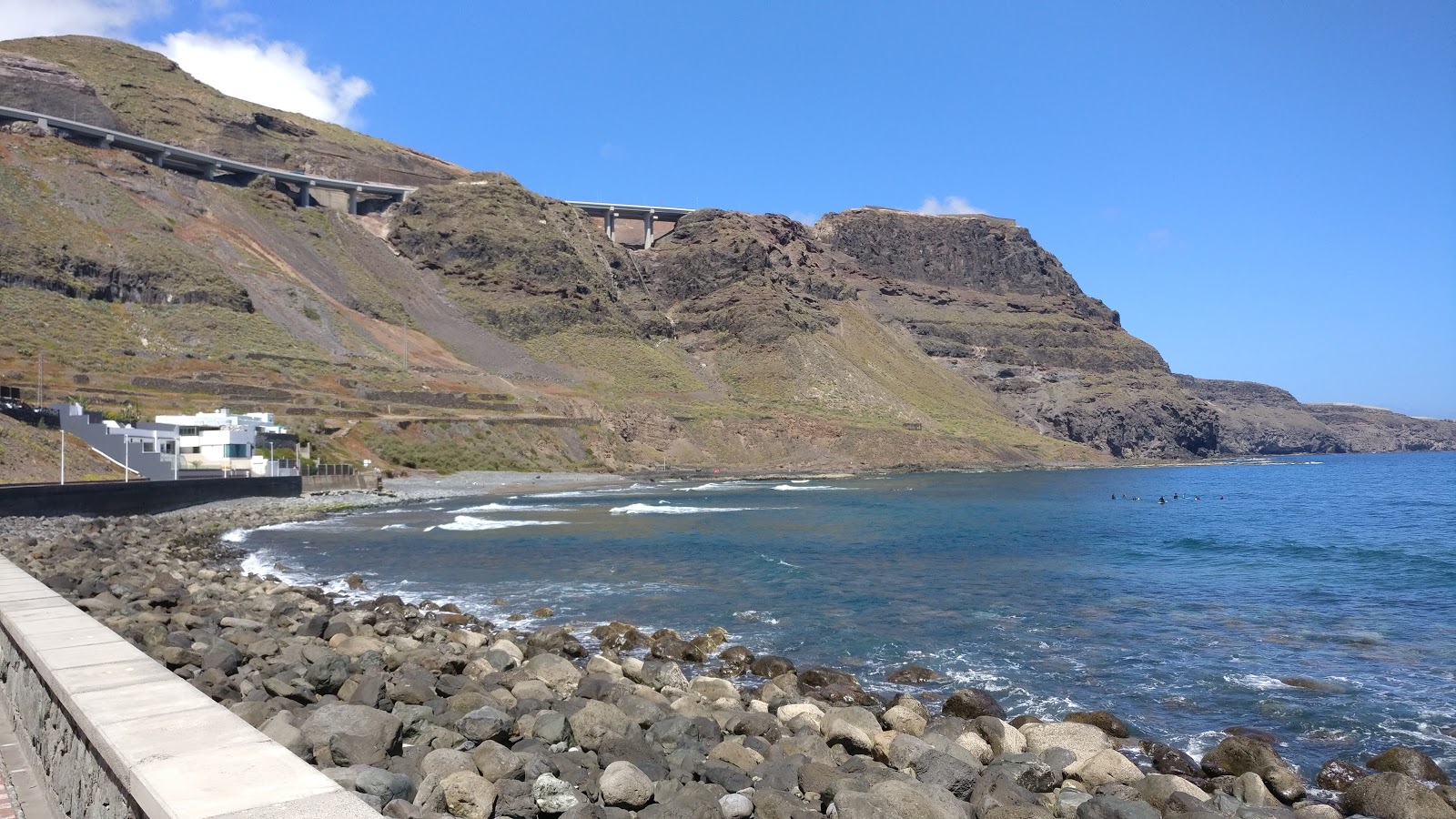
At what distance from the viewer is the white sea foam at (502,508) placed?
2206 inches

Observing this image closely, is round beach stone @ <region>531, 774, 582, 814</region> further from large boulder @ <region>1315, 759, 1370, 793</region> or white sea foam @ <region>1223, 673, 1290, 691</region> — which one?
white sea foam @ <region>1223, 673, 1290, 691</region>

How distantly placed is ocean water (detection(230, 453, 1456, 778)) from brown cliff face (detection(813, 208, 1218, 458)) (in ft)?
340

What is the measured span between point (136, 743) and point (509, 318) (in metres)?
127

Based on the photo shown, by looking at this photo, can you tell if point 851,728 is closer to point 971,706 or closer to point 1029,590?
point 971,706

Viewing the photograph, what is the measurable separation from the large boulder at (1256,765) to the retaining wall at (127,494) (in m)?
37.6

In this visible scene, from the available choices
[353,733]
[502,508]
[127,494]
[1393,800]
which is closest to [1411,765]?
[1393,800]

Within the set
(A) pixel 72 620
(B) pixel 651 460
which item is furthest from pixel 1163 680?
(B) pixel 651 460

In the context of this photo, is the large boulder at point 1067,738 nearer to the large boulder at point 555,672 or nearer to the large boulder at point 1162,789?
the large boulder at point 1162,789

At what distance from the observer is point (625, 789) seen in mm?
8789

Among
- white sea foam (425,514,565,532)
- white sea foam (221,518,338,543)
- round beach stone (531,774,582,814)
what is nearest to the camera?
round beach stone (531,774,582,814)

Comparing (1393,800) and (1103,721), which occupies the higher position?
(1393,800)

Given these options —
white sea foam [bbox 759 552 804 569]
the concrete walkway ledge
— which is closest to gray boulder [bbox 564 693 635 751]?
the concrete walkway ledge

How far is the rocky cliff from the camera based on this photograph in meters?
83.8

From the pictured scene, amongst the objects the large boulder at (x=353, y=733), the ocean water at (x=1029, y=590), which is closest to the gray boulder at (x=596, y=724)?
the large boulder at (x=353, y=733)
